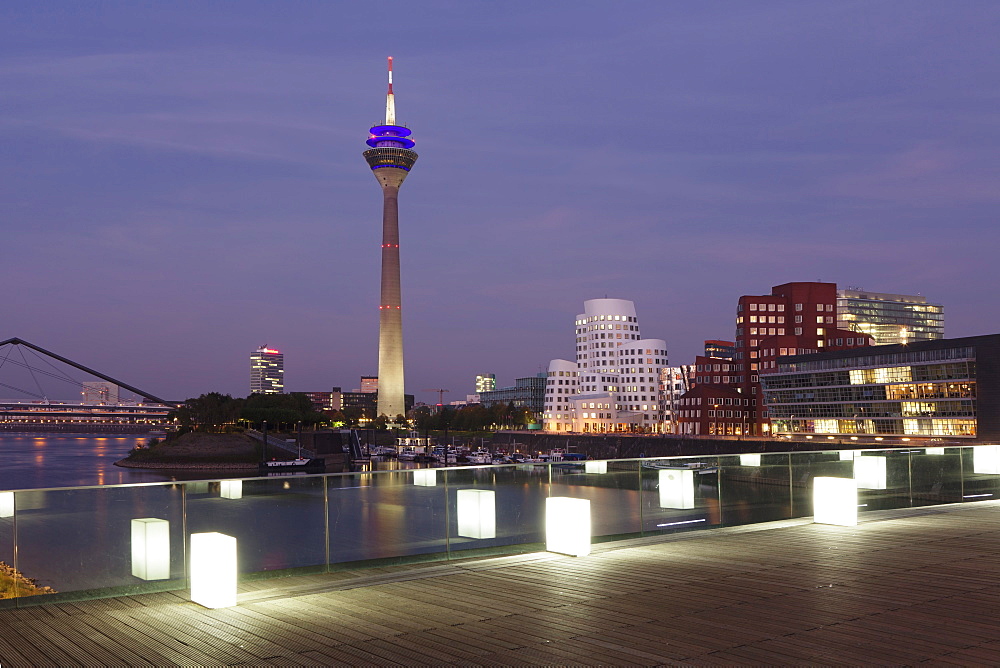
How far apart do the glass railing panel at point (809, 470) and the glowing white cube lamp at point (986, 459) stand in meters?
4.03

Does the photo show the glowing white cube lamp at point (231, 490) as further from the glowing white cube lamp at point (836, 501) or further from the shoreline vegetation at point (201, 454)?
the shoreline vegetation at point (201, 454)

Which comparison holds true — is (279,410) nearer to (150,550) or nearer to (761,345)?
(761,345)

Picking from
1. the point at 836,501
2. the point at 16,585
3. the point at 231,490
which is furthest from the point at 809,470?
the point at 16,585

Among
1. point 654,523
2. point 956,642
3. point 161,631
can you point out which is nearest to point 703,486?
point 654,523

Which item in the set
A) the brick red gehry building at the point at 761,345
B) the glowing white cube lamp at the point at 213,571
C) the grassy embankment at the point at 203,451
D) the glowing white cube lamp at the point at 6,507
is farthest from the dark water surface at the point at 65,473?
the glowing white cube lamp at the point at 213,571

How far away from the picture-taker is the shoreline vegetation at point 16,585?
10.5 metres

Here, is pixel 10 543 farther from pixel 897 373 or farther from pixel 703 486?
pixel 897 373

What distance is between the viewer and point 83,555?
35.6 ft

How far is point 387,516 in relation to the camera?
526 inches

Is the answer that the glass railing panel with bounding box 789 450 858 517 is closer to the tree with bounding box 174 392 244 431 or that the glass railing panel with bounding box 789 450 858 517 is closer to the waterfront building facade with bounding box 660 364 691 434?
the tree with bounding box 174 392 244 431

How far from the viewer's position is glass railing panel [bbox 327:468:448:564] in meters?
12.7

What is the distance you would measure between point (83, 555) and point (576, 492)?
7.32 m

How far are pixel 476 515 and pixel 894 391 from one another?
111m

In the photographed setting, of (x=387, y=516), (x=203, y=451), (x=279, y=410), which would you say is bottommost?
(x=203, y=451)
